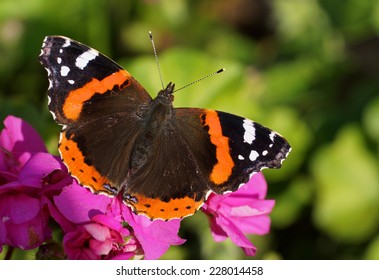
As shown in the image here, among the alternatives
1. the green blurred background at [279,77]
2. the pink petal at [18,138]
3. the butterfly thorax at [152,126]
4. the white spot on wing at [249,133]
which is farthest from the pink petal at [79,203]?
the green blurred background at [279,77]

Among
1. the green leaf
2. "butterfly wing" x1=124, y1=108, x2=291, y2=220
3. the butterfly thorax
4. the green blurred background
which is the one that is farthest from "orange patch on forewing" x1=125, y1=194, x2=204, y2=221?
the green leaf

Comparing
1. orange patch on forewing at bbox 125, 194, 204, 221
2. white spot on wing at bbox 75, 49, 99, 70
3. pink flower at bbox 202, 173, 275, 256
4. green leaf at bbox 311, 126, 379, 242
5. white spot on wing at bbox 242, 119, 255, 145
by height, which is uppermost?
white spot on wing at bbox 75, 49, 99, 70

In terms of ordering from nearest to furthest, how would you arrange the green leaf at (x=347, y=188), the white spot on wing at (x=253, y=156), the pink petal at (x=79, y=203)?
the pink petal at (x=79, y=203), the white spot on wing at (x=253, y=156), the green leaf at (x=347, y=188)

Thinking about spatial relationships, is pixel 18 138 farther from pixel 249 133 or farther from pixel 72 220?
pixel 249 133

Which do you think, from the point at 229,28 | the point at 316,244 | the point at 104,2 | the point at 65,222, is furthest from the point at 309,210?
the point at 65,222

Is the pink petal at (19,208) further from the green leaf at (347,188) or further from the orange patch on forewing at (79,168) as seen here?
the green leaf at (347,188)

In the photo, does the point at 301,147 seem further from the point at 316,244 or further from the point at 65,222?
the point at 65,222

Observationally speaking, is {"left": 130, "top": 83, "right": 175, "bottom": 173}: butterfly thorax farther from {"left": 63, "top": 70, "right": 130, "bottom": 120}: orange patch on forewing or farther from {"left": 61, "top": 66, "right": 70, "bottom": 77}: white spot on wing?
{"left": 61, "top": 66, "right": 70, "bottom": 77}: white spot on wing
